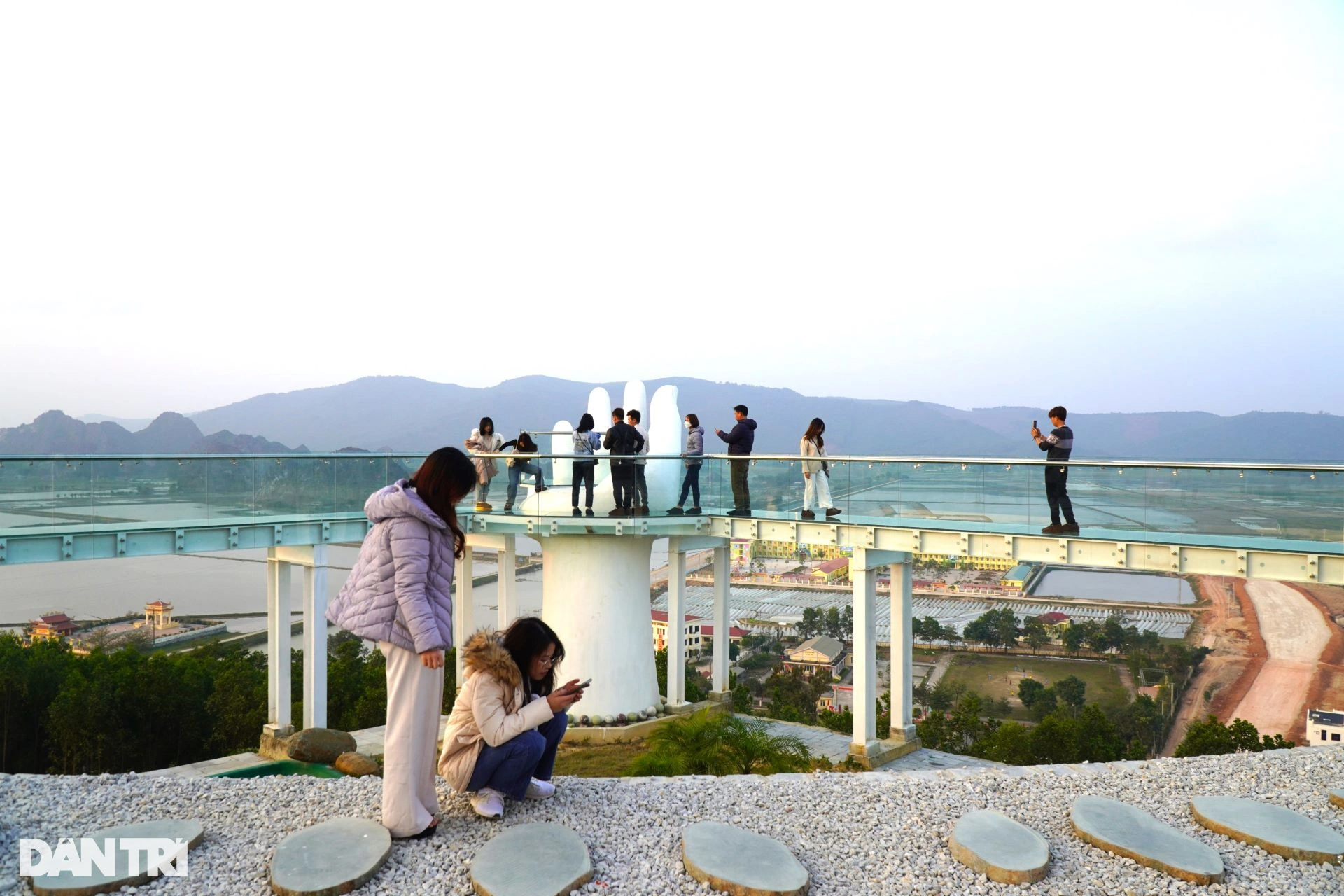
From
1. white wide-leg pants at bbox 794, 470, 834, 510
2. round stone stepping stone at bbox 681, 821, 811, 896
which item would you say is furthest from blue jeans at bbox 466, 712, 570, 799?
white wide-leg pants at bbox 794, 470, 834, 510

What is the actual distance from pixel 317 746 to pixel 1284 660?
80302 mm

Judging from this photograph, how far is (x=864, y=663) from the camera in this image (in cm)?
1608

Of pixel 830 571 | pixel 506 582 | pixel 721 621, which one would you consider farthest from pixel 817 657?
pixel 506 582

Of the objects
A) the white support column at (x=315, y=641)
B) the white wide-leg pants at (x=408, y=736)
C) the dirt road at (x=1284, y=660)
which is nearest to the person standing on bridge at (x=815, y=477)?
the white support column at (x=315, y=641)

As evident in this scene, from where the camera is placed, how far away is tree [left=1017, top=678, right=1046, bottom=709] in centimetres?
6950

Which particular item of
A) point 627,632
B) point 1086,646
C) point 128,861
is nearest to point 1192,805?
point 128,861

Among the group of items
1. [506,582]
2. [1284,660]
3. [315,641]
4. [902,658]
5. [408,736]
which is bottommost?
[1284,660]

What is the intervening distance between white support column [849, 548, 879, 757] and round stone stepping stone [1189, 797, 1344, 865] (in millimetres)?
9161

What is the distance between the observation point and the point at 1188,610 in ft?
300

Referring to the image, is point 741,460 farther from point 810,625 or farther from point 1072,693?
point 810,625

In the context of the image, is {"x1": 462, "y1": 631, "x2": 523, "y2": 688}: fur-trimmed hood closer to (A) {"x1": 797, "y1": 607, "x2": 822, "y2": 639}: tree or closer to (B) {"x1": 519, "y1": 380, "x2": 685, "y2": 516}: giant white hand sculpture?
(B) {"x1": 519, "y1": 380, "x2": 685, "y2": 516}: giant white hand sculpture

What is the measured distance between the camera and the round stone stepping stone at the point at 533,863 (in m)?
5.16

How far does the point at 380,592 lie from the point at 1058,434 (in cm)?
1144

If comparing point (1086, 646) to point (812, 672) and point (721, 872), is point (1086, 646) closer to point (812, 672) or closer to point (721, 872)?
point (812, 672)
